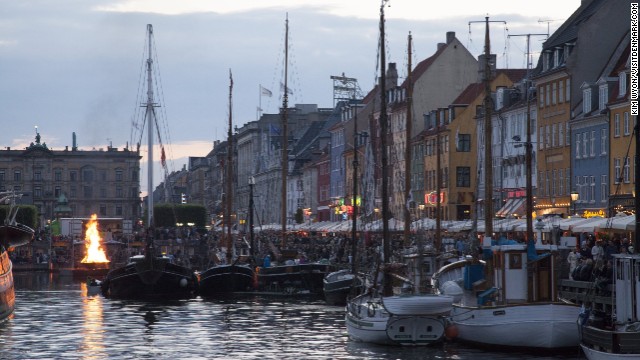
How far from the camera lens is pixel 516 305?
4294cm

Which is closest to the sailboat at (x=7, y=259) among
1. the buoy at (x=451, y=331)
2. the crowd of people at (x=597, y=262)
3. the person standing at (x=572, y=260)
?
the buoy at (x=451, y=331)

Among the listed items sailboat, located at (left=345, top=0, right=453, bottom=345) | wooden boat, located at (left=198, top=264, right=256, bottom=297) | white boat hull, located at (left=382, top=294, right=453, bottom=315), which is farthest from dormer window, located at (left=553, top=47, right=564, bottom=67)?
white boat hull, located at (left=382, top=294, right=453, bottom=315)

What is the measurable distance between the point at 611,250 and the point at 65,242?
9713 centimetres

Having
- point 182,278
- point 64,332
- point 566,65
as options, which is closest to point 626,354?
point 64,332

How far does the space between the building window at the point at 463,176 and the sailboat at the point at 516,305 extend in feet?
242

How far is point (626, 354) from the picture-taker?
3503 centimetres

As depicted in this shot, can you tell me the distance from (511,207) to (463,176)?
27.9 metres

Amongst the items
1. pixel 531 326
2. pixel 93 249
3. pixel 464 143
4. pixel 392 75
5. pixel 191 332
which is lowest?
pixel 191 332

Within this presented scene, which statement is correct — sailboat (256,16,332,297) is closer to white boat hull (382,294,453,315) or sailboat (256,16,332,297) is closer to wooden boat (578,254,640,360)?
white boat hull (382,294,453,315)

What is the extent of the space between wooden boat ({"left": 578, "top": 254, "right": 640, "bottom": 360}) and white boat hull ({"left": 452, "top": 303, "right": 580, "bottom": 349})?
6.23 feet

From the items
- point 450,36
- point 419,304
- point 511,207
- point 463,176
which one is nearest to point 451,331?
point 419,304

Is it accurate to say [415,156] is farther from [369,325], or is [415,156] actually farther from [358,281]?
[369,325]

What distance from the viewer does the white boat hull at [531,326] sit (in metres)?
42.3

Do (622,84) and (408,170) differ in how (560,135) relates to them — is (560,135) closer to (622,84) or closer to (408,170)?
(622,84)
